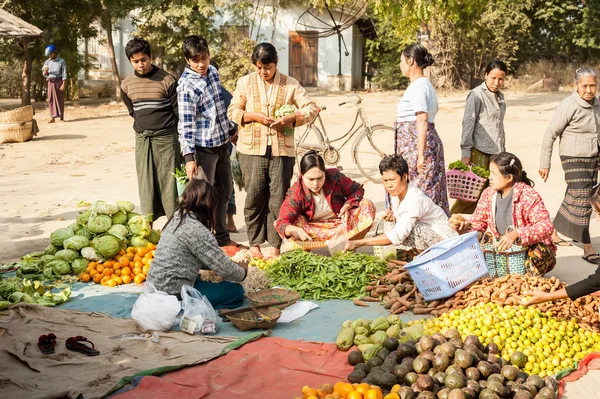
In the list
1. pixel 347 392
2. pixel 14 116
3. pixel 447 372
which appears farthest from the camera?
pixel 14 116

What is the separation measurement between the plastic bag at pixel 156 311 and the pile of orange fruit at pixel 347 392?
4.26 feet

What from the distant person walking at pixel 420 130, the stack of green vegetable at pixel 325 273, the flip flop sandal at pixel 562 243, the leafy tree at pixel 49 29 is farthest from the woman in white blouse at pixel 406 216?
the leafy tree at pixel 49 29

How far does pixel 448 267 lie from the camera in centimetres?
491

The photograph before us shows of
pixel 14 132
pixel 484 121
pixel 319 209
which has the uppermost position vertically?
pixel 484 121

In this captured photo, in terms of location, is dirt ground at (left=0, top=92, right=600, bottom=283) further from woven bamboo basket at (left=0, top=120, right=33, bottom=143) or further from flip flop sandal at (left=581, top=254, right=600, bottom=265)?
woven bamboo basket at (left=0, top=120, right=33, bottom=143)

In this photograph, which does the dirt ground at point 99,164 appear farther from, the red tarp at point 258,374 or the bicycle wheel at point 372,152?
the red tarp at point 258,374

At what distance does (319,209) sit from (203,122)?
1353mm

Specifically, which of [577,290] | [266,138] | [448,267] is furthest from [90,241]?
[577,290]

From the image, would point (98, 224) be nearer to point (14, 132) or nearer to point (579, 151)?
point (579, 151)

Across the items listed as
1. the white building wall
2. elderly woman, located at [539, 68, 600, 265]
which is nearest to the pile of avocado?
elderly woman, located at [539, 68, 600, 265]

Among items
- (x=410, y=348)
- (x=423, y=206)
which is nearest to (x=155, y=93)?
(x=423, y=206)

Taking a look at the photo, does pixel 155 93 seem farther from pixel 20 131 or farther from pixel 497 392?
pixel 20 131

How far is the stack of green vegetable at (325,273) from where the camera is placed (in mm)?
5477

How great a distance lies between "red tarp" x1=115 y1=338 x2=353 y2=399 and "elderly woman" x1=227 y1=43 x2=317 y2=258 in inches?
87.9
